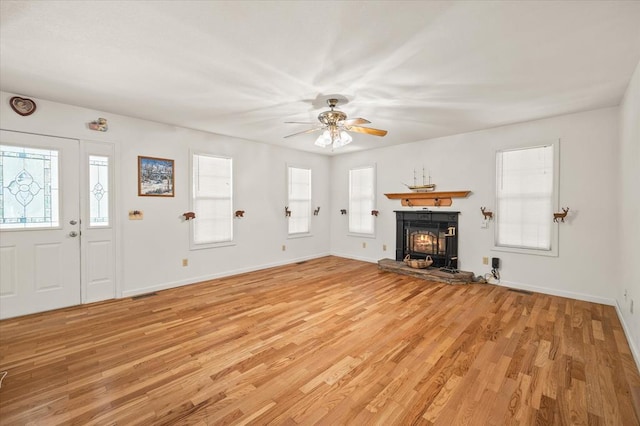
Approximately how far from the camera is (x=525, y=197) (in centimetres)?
448

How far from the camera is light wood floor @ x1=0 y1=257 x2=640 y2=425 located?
1.85 m

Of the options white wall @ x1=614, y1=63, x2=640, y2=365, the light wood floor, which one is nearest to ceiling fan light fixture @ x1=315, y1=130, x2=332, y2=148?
the light wood floor

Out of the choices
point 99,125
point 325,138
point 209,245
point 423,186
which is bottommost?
point 209,245

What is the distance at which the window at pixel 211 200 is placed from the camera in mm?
4977

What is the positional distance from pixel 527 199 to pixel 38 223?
22.8ft

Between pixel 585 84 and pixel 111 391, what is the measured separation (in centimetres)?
529

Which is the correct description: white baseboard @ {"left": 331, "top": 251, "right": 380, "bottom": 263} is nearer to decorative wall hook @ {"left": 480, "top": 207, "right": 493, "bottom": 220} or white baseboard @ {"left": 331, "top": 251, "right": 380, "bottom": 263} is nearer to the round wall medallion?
decorative wall hook @ {"left": 480, "top": 207, "right": 493, "bottom": 220}

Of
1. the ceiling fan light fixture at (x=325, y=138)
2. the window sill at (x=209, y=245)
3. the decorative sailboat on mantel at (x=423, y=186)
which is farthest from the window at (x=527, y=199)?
the window sill at (x=209, y=245)

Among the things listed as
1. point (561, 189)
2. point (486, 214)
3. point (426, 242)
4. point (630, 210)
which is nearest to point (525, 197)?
point (561, 189)

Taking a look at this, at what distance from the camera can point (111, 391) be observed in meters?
2.04

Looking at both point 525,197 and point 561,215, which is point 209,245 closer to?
point 525,197

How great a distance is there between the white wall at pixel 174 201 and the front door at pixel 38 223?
0.89 feet

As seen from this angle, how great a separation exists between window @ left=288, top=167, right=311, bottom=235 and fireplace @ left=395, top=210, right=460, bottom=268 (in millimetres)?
2172

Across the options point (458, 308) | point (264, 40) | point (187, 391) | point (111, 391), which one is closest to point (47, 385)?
point (111, 391)
